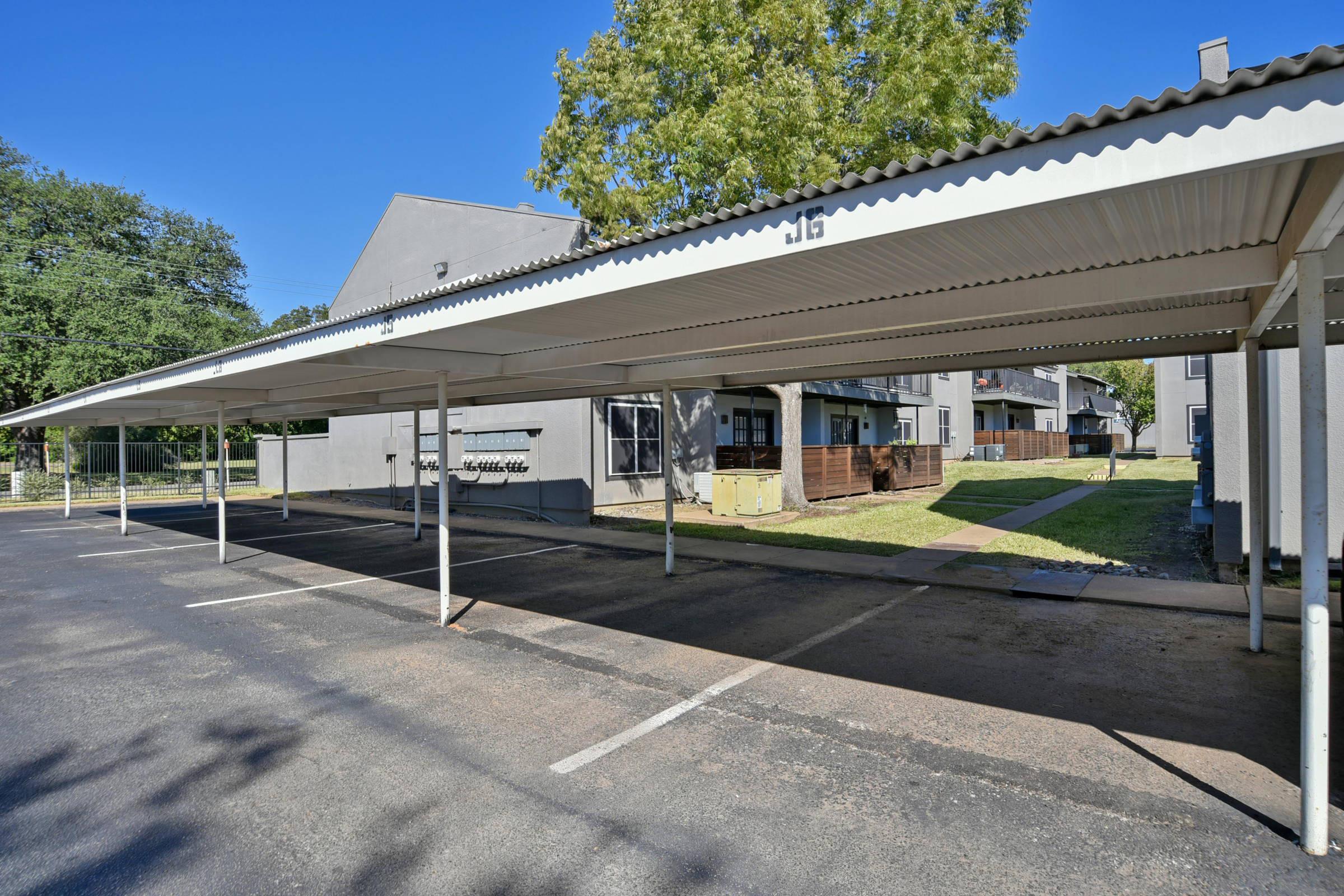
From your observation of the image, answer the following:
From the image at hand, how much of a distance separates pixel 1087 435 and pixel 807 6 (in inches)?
2041

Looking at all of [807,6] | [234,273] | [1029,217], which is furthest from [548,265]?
[234,273]

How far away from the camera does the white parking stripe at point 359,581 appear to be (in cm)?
884

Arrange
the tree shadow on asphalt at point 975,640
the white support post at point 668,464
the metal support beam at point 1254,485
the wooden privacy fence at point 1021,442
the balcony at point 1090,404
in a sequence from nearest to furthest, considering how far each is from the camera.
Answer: the tree shadow on asphalt at point 975,640, the metal support beam at point 1254,485, the white support post at point 668,464, the wooden privacy fence at point 1021,442, the balcony at point 1090,404

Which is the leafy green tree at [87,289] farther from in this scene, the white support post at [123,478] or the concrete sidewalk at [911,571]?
the concrete sidewalk at [911,571]

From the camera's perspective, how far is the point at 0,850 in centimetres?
336

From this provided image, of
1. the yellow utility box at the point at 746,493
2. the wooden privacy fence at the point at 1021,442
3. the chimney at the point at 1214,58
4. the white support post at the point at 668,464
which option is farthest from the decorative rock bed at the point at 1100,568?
the wooden privacy fence at the point at 1021,442

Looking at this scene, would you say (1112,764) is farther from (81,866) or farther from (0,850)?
(0,850)

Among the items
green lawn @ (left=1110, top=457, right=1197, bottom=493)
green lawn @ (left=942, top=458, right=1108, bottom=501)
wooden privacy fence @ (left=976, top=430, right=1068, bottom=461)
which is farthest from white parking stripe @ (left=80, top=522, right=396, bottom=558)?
wooden privacy fence @ (left=976, top=430, right=1068, bottom=461)

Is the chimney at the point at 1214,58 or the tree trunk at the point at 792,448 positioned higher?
the chimney at the point at 1214,58

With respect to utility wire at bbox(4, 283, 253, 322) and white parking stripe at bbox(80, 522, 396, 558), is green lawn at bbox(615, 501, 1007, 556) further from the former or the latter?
utility wire at bbox(4, 283, 253, 322)

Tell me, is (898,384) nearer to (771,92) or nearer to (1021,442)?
(1021,442)

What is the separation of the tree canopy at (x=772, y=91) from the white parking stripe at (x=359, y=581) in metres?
7.59

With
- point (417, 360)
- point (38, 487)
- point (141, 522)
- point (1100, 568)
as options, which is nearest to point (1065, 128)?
point (417, 360)

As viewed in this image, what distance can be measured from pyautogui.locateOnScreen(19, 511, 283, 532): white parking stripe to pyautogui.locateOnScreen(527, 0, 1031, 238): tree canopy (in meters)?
13.0
